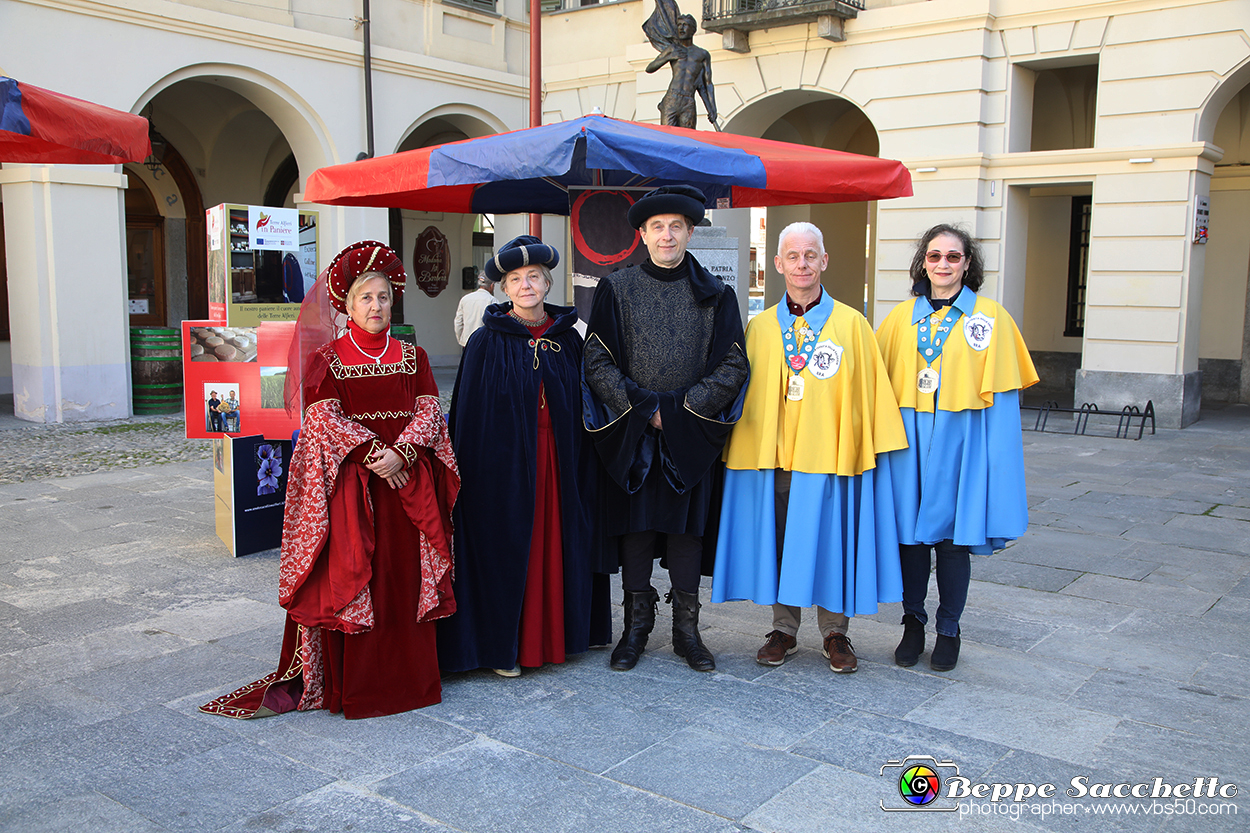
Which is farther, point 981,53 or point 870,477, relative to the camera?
point 981,53

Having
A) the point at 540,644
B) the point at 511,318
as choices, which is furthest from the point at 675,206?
the point at 540,644

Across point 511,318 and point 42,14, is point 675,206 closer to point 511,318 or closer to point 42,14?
point 511,318

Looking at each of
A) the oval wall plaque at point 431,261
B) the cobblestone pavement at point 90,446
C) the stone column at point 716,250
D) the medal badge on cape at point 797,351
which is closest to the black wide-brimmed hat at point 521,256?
the medal badge on cape at point 797,351

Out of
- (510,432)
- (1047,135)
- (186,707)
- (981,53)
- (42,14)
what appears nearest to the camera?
(186,707)

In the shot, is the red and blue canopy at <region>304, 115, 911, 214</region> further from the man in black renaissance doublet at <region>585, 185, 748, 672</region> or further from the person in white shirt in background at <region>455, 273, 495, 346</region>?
the person in white shirt in background at <region>455, 273, 495, 346</region>

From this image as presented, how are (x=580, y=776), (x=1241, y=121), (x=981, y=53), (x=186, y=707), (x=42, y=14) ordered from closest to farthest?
1. (x=580, y=776)
2. (x=186, y=707)
3. (x=42, y=14)
4. (x=981, y=53)
5. (x=1241, y=121)

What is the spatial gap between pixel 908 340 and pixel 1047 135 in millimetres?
12268

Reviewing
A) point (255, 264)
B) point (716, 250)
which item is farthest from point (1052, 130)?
point (255, 264)

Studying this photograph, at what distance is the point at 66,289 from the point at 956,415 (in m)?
10.1

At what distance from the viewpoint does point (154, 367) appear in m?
11.6

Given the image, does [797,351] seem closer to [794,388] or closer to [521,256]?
[794,388]

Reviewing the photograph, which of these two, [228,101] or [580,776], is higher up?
[228,101]

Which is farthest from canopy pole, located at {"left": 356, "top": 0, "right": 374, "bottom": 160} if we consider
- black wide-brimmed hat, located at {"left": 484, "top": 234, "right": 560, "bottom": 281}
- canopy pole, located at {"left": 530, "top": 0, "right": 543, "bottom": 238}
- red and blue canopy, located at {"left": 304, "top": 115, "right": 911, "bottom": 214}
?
black wide-brimmed hat, located at {"left": 484, "top": 234, "right": 560, "bottom": 281}

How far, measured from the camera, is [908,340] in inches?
152
